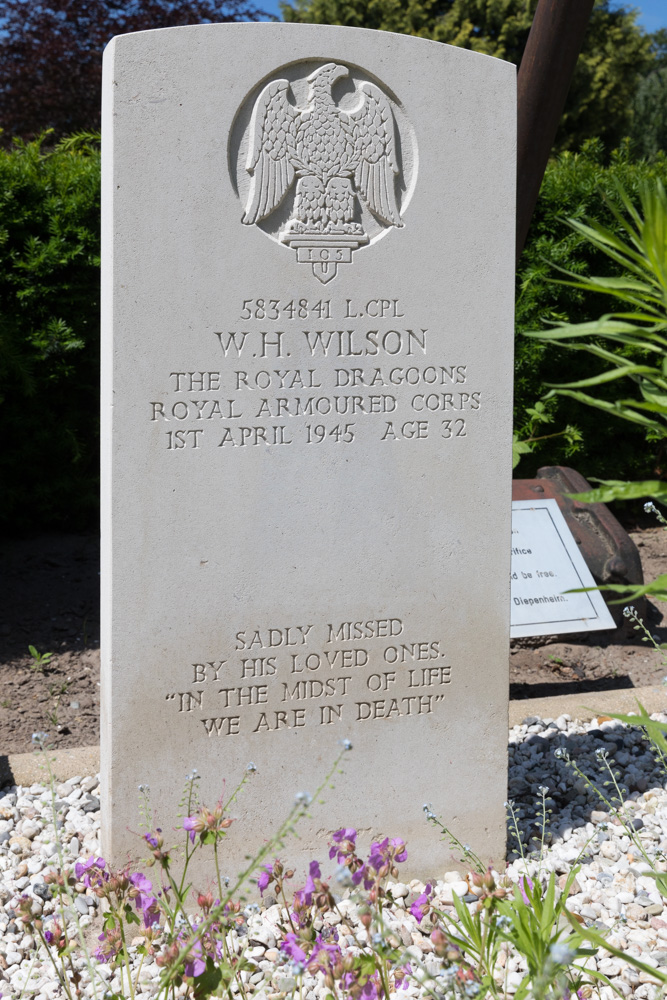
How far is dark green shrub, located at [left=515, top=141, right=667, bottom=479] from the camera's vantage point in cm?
617

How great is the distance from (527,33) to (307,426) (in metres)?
17.8

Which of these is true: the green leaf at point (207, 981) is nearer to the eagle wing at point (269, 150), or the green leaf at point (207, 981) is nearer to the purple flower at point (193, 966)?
the purple flower at point (193, 966)

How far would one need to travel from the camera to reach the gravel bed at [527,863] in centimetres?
250

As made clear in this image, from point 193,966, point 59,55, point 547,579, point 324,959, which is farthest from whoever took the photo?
point 59,55

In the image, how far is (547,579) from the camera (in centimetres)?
467

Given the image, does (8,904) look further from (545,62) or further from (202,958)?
(545,62)

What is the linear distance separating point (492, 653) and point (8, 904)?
5.37ft

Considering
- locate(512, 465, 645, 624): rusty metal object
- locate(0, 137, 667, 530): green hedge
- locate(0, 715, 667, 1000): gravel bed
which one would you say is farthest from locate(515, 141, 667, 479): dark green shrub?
locate(0, 715, 667, 1000): gravel bed

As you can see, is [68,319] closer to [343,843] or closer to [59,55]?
[343,843]

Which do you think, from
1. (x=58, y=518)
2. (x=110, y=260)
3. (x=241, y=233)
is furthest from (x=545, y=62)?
(x=58, y=518)

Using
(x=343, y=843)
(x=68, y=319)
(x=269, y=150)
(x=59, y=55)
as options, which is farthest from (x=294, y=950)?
(x=59, y=55)

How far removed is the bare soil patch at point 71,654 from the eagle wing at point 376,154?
8.22 ft

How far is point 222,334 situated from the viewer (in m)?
2.66

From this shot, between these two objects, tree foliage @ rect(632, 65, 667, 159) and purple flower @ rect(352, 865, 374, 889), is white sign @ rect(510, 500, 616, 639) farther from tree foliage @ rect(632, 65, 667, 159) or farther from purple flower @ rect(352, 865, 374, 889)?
tree foliage @ rect(632, 65, 667, 159)
